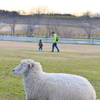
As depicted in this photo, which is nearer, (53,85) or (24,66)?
(53,85)

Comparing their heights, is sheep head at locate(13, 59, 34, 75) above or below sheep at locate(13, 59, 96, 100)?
above

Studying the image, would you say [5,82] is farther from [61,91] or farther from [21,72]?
[61,91]

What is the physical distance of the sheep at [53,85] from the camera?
20.8ft

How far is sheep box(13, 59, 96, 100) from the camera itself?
20.8 feet

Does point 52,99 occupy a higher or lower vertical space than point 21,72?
lower

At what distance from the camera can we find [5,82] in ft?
33.0

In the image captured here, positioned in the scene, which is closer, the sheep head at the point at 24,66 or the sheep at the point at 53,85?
the sheep at the point at 53,85

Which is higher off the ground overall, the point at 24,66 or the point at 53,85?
the point at 24,66

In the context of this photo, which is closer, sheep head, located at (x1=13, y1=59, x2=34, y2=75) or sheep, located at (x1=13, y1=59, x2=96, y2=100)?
sheep, located at (x1=13, y1=59, x2=96, y2=100)

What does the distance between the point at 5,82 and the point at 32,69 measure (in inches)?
128

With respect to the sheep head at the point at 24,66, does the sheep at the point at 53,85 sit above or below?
below

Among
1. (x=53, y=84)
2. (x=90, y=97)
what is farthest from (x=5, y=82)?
(x=90, y=97)

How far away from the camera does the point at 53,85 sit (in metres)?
6.60

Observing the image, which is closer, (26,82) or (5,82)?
(26,82)
